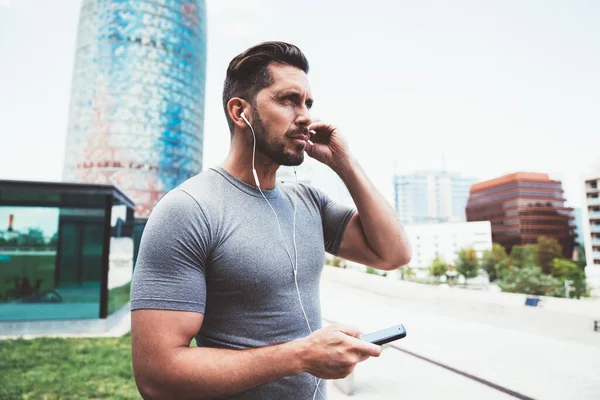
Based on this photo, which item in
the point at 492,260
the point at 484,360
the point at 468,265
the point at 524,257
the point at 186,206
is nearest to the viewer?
the point at 186,206

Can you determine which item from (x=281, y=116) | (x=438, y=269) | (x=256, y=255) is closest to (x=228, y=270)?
(x=256, y=255)

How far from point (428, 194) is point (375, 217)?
191988mm

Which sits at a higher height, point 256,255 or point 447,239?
point 447,239

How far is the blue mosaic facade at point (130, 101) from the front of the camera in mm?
52812

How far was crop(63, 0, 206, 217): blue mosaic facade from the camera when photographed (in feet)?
173

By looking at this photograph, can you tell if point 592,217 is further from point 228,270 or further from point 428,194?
point 428,194

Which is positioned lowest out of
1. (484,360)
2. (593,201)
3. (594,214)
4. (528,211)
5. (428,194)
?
(484,360)

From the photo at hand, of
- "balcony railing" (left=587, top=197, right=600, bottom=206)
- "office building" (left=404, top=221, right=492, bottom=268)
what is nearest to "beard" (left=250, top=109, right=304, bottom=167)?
"balcony railing" (left=587, top=197, right=600, bottom=206)

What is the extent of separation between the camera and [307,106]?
1.65 metres

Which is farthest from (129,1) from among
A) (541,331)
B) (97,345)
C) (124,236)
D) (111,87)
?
(541,331)

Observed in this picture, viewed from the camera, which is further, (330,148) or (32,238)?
(32,238)

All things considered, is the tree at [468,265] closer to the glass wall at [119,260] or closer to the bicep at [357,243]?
the glass wall at [119,260]

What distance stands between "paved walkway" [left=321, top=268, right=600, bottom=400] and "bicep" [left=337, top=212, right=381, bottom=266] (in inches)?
179

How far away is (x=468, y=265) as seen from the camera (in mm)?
81625
